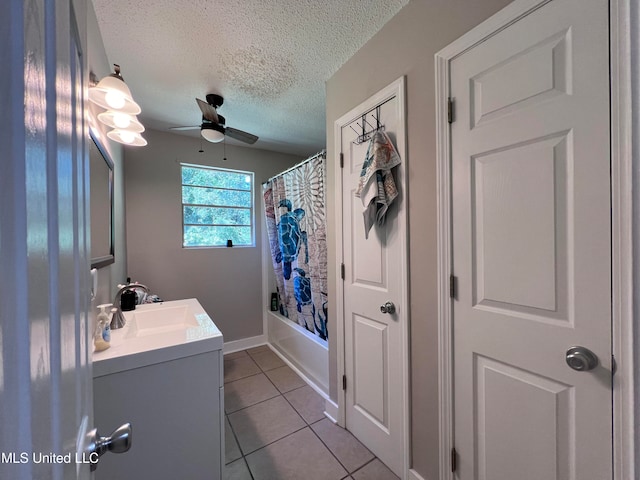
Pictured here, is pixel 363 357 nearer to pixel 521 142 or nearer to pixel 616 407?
pixel 616 407

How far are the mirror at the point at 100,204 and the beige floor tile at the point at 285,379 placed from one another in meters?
1.71

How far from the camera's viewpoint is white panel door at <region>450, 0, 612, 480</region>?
810mm

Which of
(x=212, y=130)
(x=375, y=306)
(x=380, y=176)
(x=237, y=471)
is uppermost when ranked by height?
(x=212, y=130)

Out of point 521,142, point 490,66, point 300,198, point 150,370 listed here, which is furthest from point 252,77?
point 150,370

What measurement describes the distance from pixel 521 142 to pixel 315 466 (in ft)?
6.38

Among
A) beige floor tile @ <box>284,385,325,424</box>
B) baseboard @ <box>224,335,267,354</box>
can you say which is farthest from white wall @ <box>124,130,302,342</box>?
beige floor tile @ <box>284,385,325,424</box>

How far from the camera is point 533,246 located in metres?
0.94

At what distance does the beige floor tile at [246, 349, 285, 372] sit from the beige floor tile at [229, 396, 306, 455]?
61 centimetres

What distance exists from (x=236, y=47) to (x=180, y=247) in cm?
210

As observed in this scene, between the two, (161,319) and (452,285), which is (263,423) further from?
(452,285)

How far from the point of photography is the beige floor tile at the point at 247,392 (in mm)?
2162

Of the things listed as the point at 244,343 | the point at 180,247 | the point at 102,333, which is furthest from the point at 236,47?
the point at 244,343

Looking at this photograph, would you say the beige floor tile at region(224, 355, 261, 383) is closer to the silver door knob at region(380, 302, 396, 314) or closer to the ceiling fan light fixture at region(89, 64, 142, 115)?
the silver door knob at region(380, 302, 396, 314)

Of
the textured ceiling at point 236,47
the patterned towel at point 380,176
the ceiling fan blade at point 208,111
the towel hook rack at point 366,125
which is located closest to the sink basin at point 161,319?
the patterned towel at point 380,176
